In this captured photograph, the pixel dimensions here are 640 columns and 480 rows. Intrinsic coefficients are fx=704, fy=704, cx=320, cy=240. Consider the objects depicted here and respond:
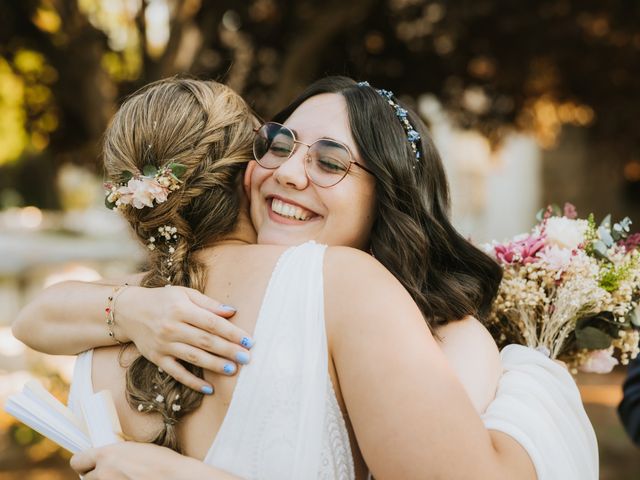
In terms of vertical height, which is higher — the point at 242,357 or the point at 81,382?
the point at 242,357

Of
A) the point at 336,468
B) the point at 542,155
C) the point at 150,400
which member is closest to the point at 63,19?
the point at 150,400

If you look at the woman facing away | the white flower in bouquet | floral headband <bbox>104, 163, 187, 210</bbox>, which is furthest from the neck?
the white flower in bouquet

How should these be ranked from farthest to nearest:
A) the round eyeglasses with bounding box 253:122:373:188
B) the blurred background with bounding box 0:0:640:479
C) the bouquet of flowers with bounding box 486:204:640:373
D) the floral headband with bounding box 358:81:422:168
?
the blurred background with bounding box 0:0:640:479 < the bouquet of flowers with bounding box 486:204:640:373 < the floral headband with bounding box 358:81:422:168 < the round eyeglasses with bounding box 253:122:373:188

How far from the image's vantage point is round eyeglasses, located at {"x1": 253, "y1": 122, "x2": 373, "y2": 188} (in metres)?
2.19

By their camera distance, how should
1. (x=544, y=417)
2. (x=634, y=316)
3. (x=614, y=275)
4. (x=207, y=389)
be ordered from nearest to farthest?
(x=207, y=389)
(x=544, y=417)
(x=614, y=275)
(x=634, y=316)

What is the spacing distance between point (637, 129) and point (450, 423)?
295 inches

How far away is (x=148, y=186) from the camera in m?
1.98

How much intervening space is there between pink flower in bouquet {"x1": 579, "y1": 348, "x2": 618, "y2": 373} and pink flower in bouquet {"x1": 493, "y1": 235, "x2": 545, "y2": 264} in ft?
1.60

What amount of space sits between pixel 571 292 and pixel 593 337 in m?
0.29

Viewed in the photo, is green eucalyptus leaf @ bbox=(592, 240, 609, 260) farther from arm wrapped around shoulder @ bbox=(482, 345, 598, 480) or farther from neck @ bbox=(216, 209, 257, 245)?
neck @ bbox=(216, 209, 257, 245)

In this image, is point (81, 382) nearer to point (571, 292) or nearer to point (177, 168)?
point (177, 168)

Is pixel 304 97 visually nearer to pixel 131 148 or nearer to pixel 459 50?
pixel 131 148

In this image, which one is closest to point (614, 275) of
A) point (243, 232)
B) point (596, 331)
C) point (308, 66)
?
point (596, 331)

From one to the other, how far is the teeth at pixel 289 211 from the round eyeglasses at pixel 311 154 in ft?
0.33
